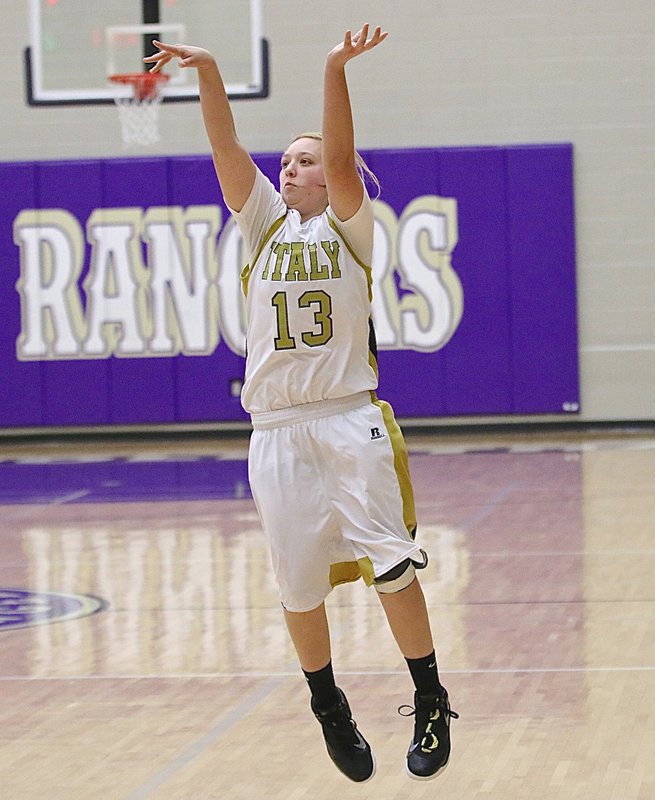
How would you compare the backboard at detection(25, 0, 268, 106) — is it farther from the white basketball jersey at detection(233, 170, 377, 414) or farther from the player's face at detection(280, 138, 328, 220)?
the white basketball jersey at detection(233, 170, 377, 414)

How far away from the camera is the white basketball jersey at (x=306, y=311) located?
378cm

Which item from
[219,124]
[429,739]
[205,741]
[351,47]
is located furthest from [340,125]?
[205,741]

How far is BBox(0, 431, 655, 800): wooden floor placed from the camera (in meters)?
4.11

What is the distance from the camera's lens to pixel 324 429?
3.79 meters

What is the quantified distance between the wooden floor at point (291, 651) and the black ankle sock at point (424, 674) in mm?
301

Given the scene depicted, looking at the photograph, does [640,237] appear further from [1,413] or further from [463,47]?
[1,413]

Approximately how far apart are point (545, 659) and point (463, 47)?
9.73m

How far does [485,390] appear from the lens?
1413cm

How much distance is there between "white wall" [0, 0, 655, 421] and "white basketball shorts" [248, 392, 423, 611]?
10.6 metres

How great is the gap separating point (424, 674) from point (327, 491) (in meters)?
0.57

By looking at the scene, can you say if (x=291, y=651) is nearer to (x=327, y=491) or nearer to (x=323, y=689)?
(x=323, y=689)

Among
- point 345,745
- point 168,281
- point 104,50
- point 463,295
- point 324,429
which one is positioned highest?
point 104,50

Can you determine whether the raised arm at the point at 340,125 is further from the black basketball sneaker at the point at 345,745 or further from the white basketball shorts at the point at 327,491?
the black basketball sneaker at the point at 345,745

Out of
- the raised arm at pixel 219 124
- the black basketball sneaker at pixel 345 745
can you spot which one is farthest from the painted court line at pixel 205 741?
the raised arm at pixel 219 124
